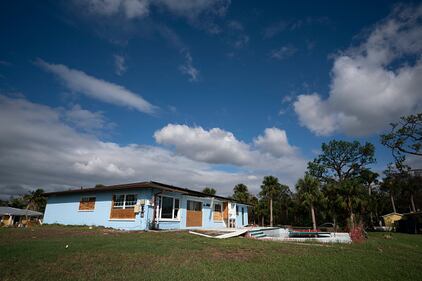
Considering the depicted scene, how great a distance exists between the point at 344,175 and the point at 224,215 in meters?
28.9

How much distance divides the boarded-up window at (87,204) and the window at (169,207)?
6.99 metres

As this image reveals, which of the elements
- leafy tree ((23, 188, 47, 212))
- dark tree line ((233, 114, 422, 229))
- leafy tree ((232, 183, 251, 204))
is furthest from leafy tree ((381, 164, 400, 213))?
leafy tree ((23, 188, 47, 212))

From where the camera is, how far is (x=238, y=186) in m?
46.4

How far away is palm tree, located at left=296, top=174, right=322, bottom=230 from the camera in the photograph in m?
33.8

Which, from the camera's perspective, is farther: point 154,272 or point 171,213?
point 171,213

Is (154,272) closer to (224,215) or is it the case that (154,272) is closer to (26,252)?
(26,252)

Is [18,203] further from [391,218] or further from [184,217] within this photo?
[391,218]

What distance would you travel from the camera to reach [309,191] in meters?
34.7

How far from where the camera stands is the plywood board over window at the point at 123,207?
19844 mm

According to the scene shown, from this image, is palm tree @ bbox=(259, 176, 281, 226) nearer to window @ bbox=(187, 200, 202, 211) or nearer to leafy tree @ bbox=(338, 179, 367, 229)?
leafy tree @ bbox=(338, 179, 367, 229)

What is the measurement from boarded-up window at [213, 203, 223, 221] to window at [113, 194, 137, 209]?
10080mm

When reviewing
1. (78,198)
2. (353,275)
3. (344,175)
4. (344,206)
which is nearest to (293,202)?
(344,175)

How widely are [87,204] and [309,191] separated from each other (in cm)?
2770

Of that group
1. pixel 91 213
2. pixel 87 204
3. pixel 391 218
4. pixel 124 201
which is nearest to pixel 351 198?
pixel 124 201
